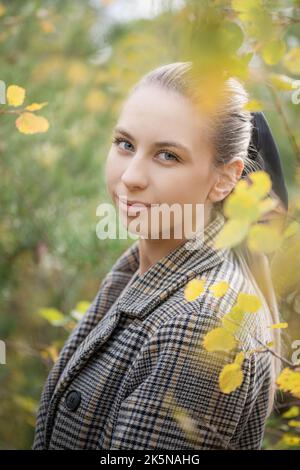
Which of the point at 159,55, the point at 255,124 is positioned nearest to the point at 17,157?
the point at 159,55

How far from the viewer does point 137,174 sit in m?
0.87

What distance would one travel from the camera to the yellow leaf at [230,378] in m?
0.69

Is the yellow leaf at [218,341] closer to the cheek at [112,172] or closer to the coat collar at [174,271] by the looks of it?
the coat collar at [174,271]

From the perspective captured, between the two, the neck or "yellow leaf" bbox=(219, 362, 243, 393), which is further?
the neck

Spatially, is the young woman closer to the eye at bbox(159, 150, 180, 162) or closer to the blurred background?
the eye at bbox(159, 150, 180, 162)

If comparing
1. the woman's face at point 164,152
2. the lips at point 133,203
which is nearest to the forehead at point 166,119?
the woman's face at point 164,152

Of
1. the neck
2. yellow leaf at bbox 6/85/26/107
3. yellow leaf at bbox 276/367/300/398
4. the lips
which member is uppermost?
yellow leaf at bbox 6/85/26/107

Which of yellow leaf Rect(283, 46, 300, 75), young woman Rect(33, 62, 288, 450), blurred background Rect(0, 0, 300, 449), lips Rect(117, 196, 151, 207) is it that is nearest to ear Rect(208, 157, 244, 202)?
young woman Rect(33, 62, 288, 450)

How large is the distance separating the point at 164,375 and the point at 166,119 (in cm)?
42

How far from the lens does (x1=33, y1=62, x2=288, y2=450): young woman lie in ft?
2.69

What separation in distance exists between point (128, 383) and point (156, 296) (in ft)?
0.53

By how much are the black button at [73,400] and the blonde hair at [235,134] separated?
0.35 metres

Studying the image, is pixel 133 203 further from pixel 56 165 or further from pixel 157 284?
pixel 56 165

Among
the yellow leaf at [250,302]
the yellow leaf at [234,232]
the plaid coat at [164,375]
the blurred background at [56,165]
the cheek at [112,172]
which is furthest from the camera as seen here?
the blurred background at [56,165]
